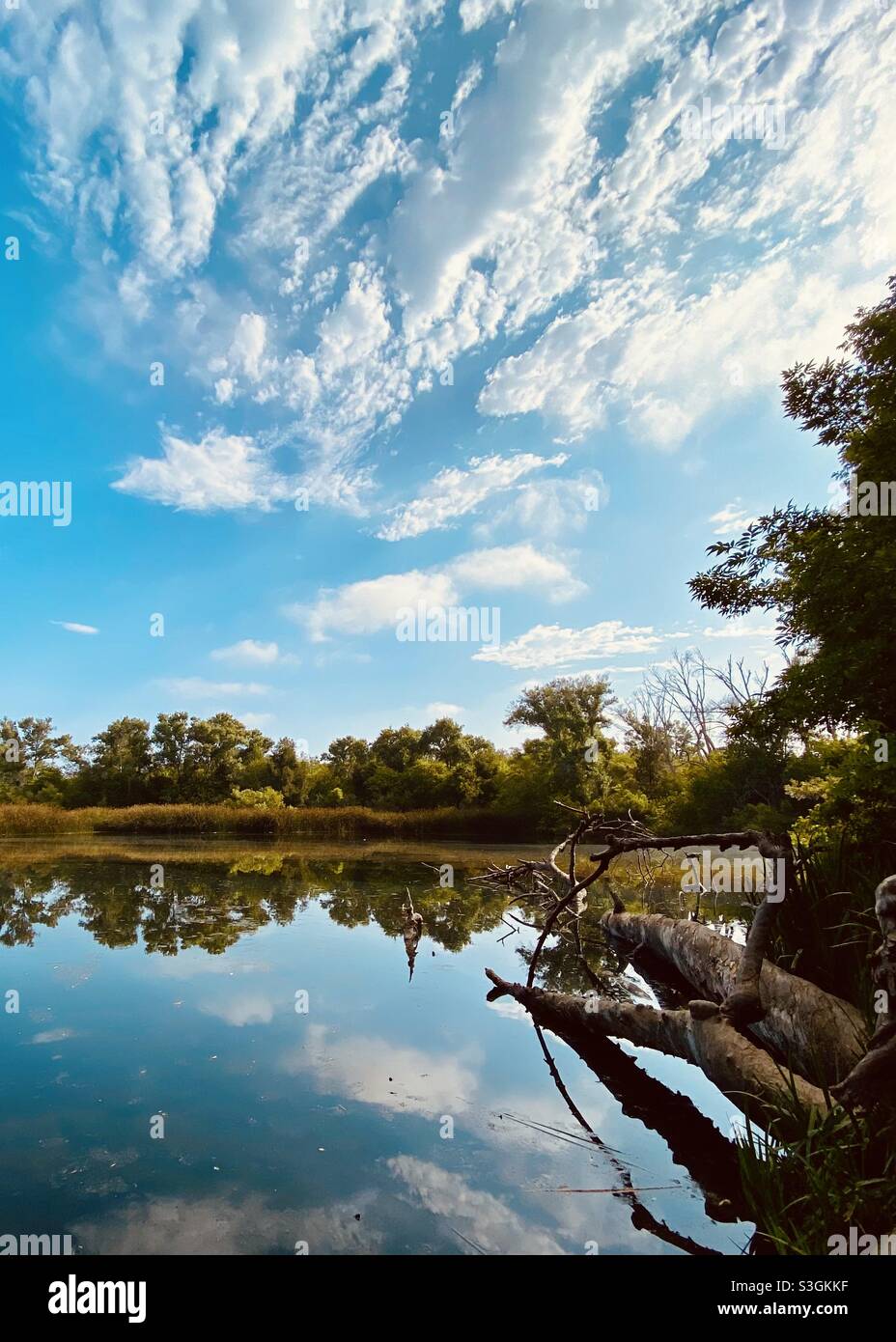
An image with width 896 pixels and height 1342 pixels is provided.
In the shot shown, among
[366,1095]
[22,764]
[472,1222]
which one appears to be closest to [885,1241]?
[472,1222]

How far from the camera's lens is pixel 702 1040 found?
3.57 m

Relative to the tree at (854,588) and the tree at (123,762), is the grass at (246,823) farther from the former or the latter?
the tree at (854,588)

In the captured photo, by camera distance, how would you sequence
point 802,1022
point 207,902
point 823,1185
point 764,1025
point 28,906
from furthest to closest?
point 207,902 < point 28,906 < point 764,1025 < point 802,1022 < point 823,1185

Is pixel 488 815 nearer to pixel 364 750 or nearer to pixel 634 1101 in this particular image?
pixel 364 750

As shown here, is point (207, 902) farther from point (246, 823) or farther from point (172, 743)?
point (172, 743)

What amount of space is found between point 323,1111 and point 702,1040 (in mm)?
2335

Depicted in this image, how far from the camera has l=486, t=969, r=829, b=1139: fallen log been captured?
115 inches

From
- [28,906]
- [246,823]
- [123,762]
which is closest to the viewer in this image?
[28,906]

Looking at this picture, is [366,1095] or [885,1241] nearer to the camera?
[885,1241]

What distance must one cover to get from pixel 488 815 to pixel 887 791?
26328 mm

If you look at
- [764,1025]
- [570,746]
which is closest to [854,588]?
[764,1025]
